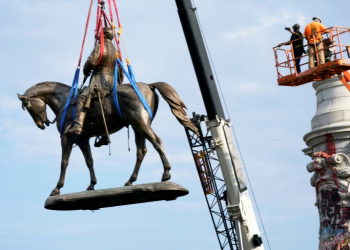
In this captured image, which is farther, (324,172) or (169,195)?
(324,172)

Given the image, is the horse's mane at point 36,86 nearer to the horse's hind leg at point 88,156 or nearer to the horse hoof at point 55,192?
the horse's hind leg at point 88,156

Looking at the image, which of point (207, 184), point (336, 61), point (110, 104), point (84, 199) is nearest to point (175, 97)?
point (110, 104)

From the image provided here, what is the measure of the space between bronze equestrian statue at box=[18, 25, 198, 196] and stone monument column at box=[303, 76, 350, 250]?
8593mm

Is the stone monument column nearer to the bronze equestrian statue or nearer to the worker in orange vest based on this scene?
the worker in orange vest

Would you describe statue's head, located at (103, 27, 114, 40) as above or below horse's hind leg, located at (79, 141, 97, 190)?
above

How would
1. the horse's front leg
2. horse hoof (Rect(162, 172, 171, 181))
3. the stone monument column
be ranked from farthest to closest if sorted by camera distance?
the stone monument column → the horse's front leg → horse hoof (Rect(162, 172, 171, 181))

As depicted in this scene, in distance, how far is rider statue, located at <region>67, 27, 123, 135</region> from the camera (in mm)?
20312

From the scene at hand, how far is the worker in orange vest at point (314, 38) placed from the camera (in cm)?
2709

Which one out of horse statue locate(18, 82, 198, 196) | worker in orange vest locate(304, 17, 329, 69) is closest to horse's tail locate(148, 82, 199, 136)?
horse statue locate(18, 82, 198, 196)

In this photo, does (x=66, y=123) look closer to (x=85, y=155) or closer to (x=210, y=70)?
(x=85, y=155)

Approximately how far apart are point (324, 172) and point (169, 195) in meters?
9.90

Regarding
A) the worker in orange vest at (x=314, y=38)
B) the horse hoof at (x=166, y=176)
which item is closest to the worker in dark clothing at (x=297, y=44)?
the worker in orange vest at (x=314, y=38)

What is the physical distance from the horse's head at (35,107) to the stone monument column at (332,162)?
1038 centimetres

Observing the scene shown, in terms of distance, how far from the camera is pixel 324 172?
28.2 metres
